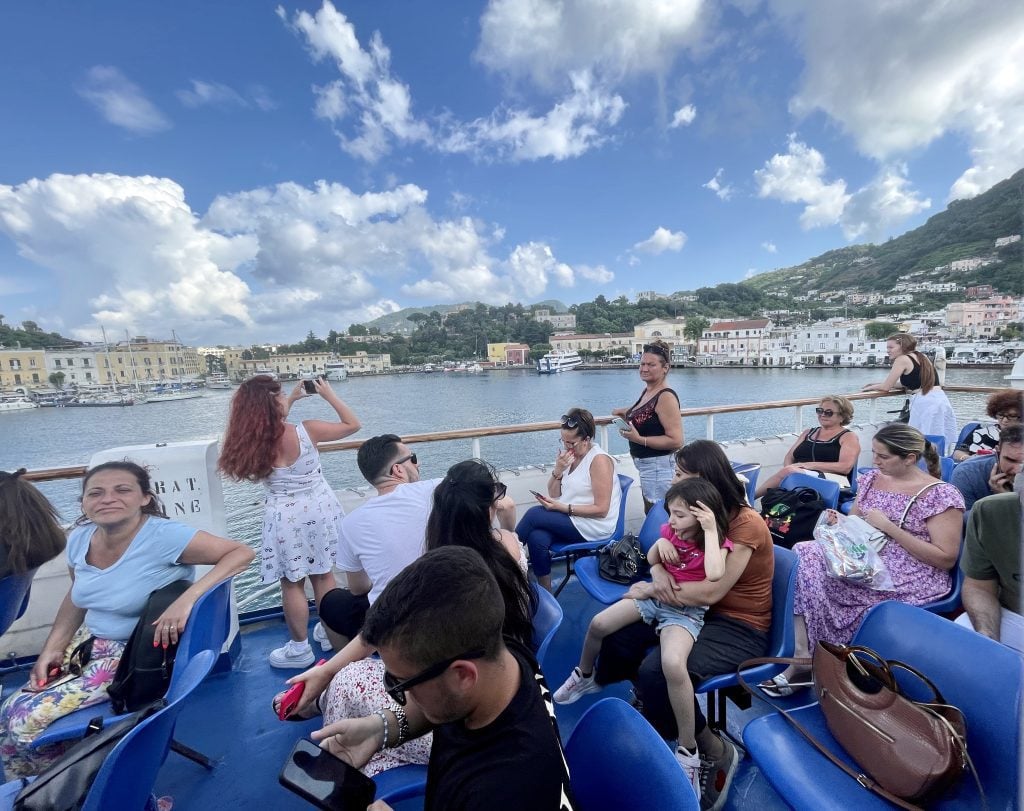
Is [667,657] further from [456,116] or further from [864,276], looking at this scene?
[864,276]

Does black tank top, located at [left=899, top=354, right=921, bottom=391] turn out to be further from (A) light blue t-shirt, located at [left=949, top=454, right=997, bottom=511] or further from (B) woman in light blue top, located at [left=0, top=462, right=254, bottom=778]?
(B) woman in light blue top, located at [left=0, top=462, right=254, bottom=778]

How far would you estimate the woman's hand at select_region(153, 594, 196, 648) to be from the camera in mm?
1437

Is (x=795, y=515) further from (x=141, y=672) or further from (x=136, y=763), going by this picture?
(x=141, y=672)

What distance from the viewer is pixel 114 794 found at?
956 millimetres

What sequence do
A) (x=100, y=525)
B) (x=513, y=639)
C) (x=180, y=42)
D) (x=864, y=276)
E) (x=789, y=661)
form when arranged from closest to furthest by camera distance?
(x=513, y=639) < (x=789, y=661) < (x=100, y=525) < (x=180, y=42) < (x=864, y=276)

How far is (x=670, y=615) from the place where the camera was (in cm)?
163

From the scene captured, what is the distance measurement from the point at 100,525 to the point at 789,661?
236cm

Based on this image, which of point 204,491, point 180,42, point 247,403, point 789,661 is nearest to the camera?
point 789,661

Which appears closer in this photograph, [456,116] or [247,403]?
[247,403]

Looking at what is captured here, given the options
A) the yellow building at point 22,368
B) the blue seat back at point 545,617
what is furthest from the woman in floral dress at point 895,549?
the yellow building at point 22,368

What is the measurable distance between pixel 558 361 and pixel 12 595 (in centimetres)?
1916

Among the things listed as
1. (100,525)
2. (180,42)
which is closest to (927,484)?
(100,525)

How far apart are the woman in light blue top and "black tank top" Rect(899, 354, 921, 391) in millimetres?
4802

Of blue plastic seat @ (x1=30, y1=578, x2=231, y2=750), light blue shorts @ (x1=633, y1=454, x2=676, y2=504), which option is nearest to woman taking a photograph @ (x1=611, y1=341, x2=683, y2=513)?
light blue shorts @ (x1=633, y1=454, x2=676, y2=504)
